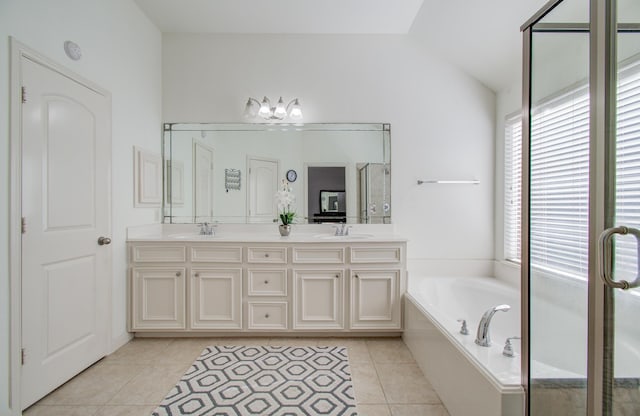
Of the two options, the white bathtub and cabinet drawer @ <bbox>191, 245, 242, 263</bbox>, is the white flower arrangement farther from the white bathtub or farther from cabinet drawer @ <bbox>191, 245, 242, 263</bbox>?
the white bathtub

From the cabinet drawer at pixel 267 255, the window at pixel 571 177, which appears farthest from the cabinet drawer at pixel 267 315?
the window at pixel 571 177

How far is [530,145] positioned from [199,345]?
254cm

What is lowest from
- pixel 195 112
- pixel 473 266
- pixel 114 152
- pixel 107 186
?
pixel 473 266

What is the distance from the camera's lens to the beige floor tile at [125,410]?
166 centimetres

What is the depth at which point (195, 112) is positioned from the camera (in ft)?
9.93

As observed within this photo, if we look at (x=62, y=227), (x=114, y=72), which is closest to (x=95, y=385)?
(x=62, y=227)

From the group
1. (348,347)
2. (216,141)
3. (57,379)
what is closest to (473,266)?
(348,347)

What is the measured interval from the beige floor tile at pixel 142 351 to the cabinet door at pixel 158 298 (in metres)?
0.12

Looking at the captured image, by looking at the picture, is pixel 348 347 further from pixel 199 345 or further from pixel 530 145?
pixel 530 145

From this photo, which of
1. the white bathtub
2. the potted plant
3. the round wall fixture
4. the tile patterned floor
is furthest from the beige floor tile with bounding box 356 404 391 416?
the round wall fixture

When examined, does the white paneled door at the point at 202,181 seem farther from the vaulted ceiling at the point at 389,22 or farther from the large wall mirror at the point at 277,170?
the vaulted ceiling at the point at 389,22

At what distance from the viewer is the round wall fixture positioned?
191 cm

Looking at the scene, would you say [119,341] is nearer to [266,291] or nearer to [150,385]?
[150,385]

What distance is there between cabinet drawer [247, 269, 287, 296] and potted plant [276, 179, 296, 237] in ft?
1.34
